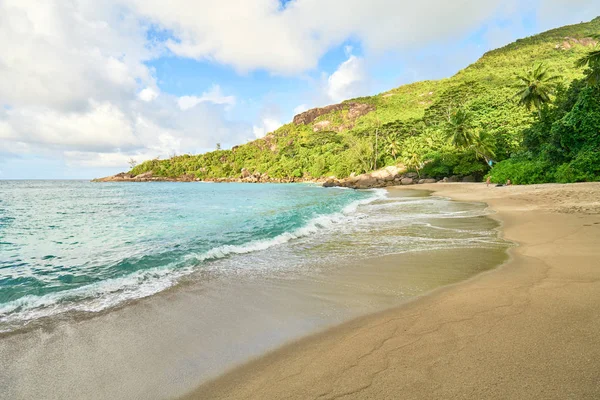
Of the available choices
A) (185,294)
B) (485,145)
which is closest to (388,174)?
(485,145)

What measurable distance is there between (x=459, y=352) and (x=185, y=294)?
5.36m

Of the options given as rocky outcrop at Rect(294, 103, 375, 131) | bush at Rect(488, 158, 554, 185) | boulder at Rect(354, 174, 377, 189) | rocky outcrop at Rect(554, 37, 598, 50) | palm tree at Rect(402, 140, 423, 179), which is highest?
rocky outcrop at Rect(554, 37, 598, 50)

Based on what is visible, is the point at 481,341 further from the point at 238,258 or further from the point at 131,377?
the point at 238,258

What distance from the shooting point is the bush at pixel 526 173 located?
27859 millimetres

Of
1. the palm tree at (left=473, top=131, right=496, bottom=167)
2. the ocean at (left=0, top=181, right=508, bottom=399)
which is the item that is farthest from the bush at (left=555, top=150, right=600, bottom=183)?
the palm tree at (left=473, top=131, right=496, bottom=167)

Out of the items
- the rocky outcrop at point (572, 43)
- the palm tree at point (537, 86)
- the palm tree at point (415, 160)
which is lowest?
the palm tree at point (415, 160)

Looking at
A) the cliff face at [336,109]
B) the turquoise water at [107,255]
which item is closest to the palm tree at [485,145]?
the turquoise water at [107,255]

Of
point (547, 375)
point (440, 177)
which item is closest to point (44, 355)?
point (547, 375)

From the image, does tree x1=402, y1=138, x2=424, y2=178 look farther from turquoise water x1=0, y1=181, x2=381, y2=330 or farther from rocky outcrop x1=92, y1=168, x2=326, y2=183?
rocky outcrop x1=92, y1=168, x2=326, y2=183

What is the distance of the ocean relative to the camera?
3.80 m

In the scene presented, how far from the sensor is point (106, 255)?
10062mm

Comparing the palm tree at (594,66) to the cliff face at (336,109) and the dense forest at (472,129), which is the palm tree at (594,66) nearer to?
the dense forest at (472,129)

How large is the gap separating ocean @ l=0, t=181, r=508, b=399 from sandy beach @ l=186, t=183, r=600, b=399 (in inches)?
19.4

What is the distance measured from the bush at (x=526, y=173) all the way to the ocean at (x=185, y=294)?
2239 cm
